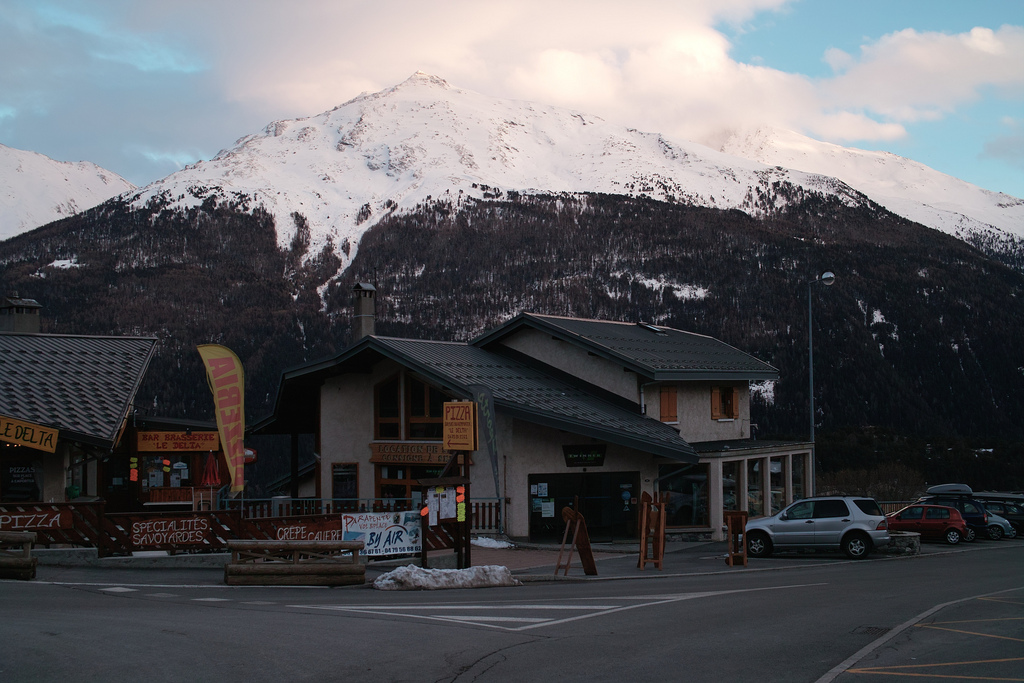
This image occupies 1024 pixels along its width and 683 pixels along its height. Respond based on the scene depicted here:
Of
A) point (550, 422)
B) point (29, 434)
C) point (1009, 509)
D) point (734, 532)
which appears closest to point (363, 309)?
point (550, 422)

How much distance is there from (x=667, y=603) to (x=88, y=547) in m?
11.0

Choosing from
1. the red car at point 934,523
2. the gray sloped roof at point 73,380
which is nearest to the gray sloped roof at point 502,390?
the gray sloped roof at point 73,380

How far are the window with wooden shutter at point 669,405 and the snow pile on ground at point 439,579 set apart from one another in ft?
38.4

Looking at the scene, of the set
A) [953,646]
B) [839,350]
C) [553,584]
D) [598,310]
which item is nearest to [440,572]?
[553,584]

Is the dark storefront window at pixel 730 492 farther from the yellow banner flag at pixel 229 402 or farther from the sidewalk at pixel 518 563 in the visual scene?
the yellow banner flag at pixel 229 402

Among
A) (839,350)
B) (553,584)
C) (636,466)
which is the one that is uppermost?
(839,350)

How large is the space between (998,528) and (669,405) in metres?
11.4

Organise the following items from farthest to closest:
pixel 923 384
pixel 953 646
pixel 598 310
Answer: pixel 598 310, pixel 923 384, pixel 953 646

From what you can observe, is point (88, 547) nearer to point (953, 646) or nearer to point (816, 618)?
point (816, 618)

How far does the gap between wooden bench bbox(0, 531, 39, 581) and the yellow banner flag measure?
565 cm

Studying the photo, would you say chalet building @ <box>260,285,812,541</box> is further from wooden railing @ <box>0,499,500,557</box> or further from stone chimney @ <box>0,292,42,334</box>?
stone chimney @ <box>0,292,42,334</box>

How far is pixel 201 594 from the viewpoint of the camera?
14.8 metres

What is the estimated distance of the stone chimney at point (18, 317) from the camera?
30734 mm

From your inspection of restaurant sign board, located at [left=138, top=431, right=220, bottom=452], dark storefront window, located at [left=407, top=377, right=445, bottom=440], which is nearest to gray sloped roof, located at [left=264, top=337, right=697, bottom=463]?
dark storefront window, located at [left=407, top=377, right=445, bottom=440]
